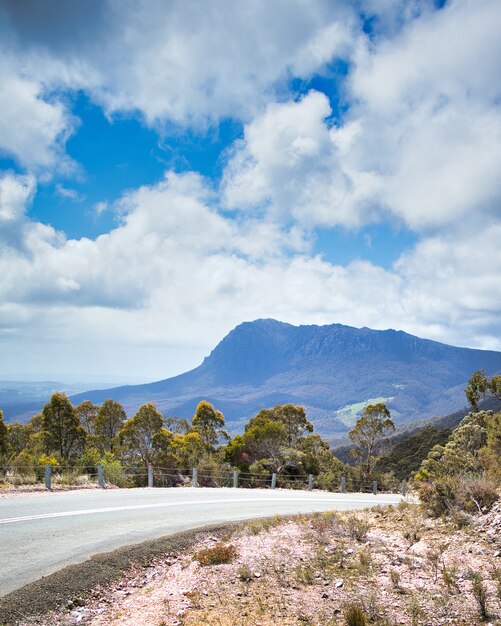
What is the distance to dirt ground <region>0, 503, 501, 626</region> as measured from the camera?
19.7 feet

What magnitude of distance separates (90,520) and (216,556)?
15.2 feet

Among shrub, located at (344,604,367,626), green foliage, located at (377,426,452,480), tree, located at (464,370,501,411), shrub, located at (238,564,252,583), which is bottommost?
green foliage, located at (377,426,452,480)

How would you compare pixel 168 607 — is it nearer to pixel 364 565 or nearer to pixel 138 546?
pixel 138 546

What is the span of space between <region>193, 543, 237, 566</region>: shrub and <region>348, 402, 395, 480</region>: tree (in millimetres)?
38858

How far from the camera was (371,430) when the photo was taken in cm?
4541

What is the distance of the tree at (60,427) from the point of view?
4006 cm

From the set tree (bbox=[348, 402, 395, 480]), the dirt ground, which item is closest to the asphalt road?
the dirt ground

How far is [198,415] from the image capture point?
49219 mm

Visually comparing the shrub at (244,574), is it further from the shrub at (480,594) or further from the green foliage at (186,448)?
the green foliage at (186,448)

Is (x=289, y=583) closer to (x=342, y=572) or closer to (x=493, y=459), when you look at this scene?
(x=342, y=572)

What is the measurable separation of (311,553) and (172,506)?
724cm

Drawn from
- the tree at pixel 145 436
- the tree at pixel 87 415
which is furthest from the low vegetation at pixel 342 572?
the tree at pixel 87 415

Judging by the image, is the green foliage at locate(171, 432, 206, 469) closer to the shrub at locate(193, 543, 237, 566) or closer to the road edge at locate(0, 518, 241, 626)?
the road edge at locate(0, 518, 241, 626)

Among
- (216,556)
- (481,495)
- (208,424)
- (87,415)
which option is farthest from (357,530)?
(87,415)
